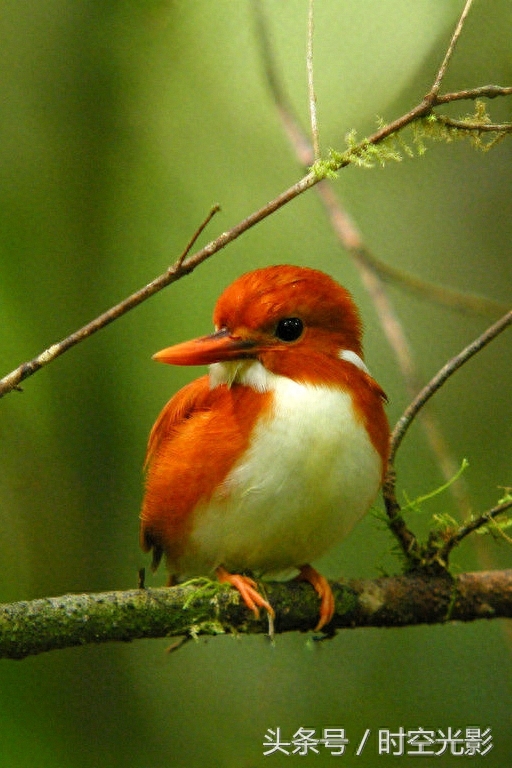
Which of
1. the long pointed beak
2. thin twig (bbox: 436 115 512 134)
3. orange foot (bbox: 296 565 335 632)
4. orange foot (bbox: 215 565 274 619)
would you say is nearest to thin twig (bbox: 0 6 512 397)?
thin twig (bbox: 436 115 512 134)

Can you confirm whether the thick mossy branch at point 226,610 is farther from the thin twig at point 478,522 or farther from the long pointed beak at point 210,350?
the long pointed beak at point 210,350

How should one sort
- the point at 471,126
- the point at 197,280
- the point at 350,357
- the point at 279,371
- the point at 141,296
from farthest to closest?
the point at 197,280, the point at 350,357, the point at 279,371, the point at 471,126, the point at 141,296

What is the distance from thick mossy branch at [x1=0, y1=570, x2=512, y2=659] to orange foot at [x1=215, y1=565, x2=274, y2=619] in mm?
17

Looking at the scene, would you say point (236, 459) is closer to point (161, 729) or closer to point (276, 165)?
point (161, 729)

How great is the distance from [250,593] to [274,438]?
0.32 metres

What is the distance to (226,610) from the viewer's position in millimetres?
1897

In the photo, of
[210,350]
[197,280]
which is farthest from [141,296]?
[197,280]

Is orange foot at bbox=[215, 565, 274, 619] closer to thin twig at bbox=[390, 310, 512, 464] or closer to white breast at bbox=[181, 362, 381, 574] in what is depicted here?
white breast at bbox=[181, 362, 381, 574]

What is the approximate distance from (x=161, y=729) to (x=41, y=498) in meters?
0.85

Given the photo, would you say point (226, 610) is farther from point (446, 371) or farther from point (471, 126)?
point (471, 126)

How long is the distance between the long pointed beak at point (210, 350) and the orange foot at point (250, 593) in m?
0.45

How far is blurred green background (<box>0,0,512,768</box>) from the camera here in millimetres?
3105

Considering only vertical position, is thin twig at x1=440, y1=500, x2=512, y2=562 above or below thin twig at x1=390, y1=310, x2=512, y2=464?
below

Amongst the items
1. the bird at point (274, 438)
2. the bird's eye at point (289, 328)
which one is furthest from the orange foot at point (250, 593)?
the bird's eye at point (289, 328)
